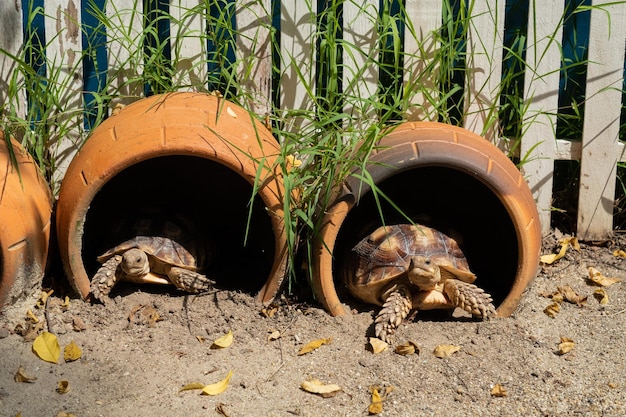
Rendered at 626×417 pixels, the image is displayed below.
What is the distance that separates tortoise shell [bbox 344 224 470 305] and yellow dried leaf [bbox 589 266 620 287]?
0.69 meters

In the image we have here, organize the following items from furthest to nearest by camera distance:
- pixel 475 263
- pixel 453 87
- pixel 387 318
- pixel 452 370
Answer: pixel 453 87 < pixel 475 263 < pixel 387 318 < pixel 452 370

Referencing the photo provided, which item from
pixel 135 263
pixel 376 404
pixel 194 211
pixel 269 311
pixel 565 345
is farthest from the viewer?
pixel 194 211

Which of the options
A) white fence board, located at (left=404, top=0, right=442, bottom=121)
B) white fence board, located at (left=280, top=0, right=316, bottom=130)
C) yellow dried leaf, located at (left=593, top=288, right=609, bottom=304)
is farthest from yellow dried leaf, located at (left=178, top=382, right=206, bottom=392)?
yellow dried leaf, located at (left=593, top=288, right=609, bottom=304)

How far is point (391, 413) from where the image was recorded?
287cm

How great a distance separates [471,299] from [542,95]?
1.18 meters

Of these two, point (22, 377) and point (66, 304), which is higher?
point (66, 304)

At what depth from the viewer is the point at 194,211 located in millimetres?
4160

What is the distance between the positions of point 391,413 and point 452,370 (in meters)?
0.36

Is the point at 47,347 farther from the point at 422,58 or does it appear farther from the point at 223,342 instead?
the point at 422,58

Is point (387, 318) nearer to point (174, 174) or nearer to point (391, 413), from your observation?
point (391, 413)

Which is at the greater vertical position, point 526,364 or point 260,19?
point 260,19

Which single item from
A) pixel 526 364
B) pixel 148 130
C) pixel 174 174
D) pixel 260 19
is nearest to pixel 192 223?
pixel 174 174

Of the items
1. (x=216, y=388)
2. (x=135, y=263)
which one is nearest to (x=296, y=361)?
(x=216, y=388)

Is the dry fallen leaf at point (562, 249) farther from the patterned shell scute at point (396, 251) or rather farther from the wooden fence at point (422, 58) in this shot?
the patterned shell scute at point (396, 251)
